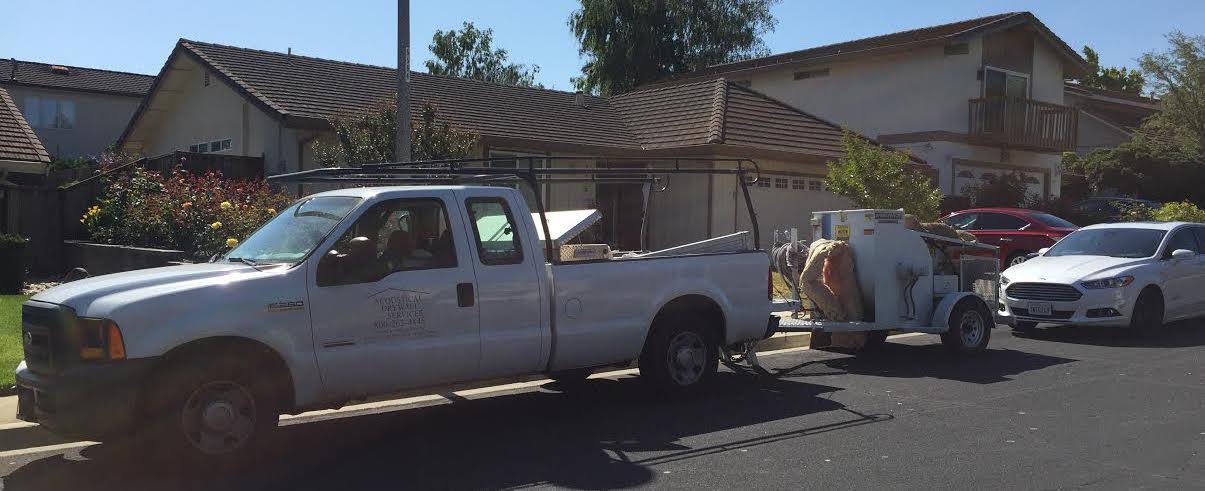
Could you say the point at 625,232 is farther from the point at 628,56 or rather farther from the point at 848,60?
the point at 628,56

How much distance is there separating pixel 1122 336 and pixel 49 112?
38984 millimetres

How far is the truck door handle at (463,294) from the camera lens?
7195 millimetres

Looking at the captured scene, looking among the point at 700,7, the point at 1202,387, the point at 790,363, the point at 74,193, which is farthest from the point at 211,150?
the point at 700,7

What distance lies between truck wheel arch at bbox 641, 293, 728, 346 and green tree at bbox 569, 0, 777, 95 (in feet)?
116

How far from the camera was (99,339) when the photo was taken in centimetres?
597

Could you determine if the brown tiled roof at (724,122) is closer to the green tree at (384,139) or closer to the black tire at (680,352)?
the green tree at (384,139)

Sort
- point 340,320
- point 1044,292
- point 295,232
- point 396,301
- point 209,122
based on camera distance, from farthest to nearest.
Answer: point 209,122
point 1044,292
point 295,232
point 396,301
point 340,320

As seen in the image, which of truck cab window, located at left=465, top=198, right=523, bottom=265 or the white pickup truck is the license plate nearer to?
the white pickup truck

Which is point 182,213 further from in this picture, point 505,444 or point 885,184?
point 885,184

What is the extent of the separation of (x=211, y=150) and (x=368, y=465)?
58.8 ft

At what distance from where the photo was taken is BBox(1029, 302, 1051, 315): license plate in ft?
41.7

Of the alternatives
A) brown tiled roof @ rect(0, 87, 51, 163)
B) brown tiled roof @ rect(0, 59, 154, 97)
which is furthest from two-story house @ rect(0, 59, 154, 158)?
brown tiled roof @ rect(0, 87, 51, 163)

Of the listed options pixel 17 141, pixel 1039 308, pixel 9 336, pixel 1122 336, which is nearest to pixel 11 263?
pixel 9 336

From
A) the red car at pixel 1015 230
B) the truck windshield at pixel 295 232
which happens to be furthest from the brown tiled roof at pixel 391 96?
the truck windshield at pixel 295 232
